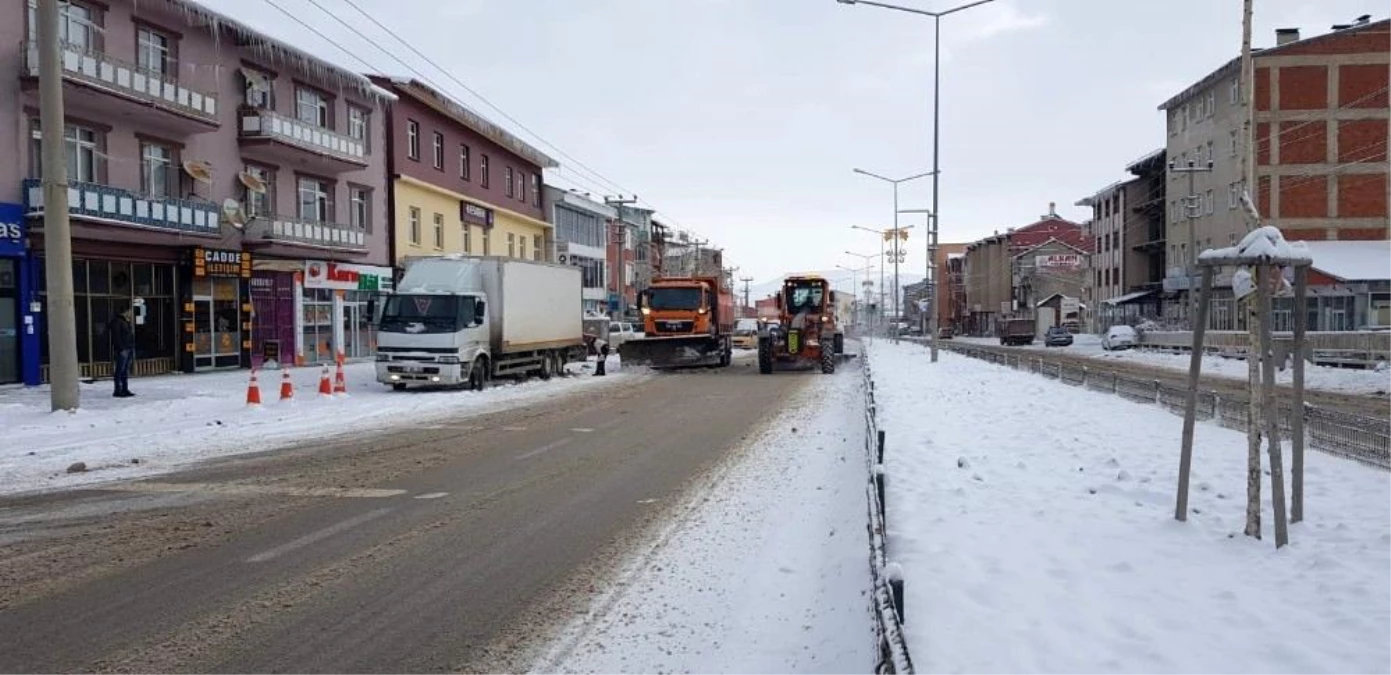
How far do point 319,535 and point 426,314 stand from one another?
15.1 metres

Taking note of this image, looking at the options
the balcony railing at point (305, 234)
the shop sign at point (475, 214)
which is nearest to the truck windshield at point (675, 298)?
the balcony railing at point (305, 234)

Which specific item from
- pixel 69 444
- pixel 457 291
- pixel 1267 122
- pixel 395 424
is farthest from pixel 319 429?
pixel 1267 122

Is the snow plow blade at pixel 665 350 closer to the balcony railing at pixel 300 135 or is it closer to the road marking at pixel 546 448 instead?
the balcony railing at pixel 300 135

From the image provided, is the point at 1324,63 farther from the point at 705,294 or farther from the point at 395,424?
the point at 395,424

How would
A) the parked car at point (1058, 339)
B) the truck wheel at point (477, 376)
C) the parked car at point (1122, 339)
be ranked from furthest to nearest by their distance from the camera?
the parked car at point (1058, 339) < the parked car at point (1122, 339) < the truck wheel at point (477, 376)

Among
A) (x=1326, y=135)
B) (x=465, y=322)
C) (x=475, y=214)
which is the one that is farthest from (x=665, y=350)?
(x=1326, y=135)

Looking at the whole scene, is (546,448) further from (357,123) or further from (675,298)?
(357,123)

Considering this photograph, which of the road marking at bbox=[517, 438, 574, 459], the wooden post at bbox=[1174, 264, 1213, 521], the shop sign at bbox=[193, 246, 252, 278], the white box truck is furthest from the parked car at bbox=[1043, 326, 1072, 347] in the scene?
the wooden post at bbox=[1174, 264, 1213, 521]

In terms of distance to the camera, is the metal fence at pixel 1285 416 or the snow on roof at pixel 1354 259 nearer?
the metal fence at pixel 1285 416

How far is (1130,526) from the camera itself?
7395mm

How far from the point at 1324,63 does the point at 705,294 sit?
4037 cm

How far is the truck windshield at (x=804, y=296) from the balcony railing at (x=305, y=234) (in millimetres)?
15439

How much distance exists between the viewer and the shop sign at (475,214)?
44.1 metres

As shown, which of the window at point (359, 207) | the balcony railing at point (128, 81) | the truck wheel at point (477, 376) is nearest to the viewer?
the balcony railing at point (128, 81)
